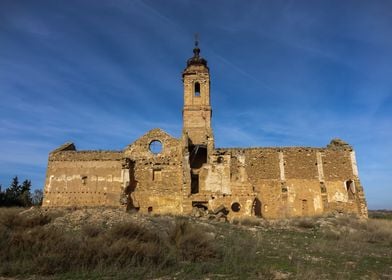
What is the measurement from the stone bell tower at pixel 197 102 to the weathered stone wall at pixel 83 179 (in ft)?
19.9

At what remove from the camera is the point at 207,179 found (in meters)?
23.4

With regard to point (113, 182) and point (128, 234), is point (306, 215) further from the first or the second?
point (128, 234)

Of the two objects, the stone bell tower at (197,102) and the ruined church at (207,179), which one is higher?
the stone bell tower at (197,102)

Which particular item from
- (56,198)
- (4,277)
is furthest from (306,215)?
(4,277)

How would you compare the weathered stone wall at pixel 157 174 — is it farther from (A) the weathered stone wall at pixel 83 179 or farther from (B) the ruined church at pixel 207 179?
(A) the weathered stone wall at pixel 83 179

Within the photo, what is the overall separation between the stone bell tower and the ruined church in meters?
0.72

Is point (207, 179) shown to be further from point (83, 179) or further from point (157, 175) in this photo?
point (83, 179)

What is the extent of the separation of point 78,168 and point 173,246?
1861 centimetres

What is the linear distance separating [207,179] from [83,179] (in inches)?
377

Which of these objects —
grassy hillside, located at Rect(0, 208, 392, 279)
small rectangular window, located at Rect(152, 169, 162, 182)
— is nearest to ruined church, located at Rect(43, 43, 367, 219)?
small rectangular window, located at Rect(152, 169, 162, 182)

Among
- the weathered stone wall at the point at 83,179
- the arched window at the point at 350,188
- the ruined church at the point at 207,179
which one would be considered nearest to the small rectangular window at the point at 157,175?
the ruined church at the point at 207,179

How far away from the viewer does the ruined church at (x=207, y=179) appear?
23.1 metres

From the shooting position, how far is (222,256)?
891cm

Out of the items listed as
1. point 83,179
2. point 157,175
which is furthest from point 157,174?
point 83,179
